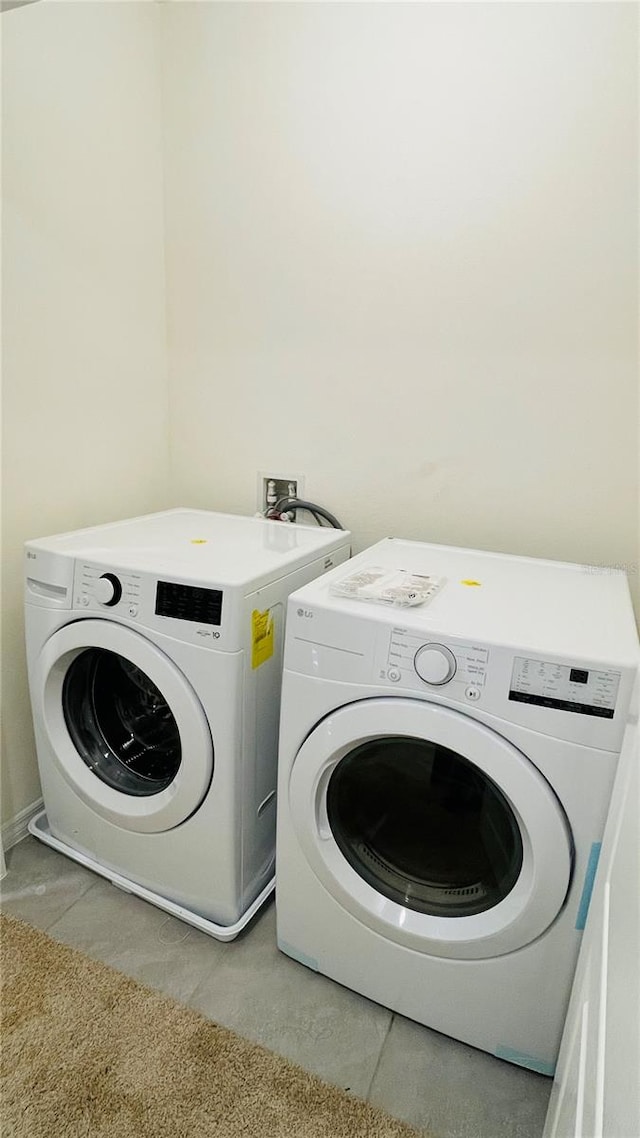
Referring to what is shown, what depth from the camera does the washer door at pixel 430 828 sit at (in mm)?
969

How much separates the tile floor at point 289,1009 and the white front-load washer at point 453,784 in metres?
0.05

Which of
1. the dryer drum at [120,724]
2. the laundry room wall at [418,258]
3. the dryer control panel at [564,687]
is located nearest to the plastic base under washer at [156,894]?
the dryer drum at [120,724]

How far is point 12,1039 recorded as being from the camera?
115cm

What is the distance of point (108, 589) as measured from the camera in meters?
1.27

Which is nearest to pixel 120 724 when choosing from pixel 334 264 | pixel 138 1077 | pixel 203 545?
pixel 203 545

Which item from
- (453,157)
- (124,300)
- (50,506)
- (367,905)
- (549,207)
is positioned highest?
(453,157)

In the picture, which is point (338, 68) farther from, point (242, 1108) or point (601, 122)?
point (242, 1108)

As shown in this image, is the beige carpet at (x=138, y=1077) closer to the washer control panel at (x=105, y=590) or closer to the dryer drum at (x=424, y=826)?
the dryer drum at (x=424, y=826)

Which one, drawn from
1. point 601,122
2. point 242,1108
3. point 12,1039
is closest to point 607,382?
point 601,122

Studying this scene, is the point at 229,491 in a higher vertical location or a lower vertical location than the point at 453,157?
lower

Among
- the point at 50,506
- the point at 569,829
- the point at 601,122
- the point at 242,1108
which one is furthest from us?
the point at 50,506

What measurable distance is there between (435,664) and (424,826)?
39cm

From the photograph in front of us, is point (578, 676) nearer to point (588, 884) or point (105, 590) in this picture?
point (588, 884)

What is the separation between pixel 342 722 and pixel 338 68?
5.19ft
